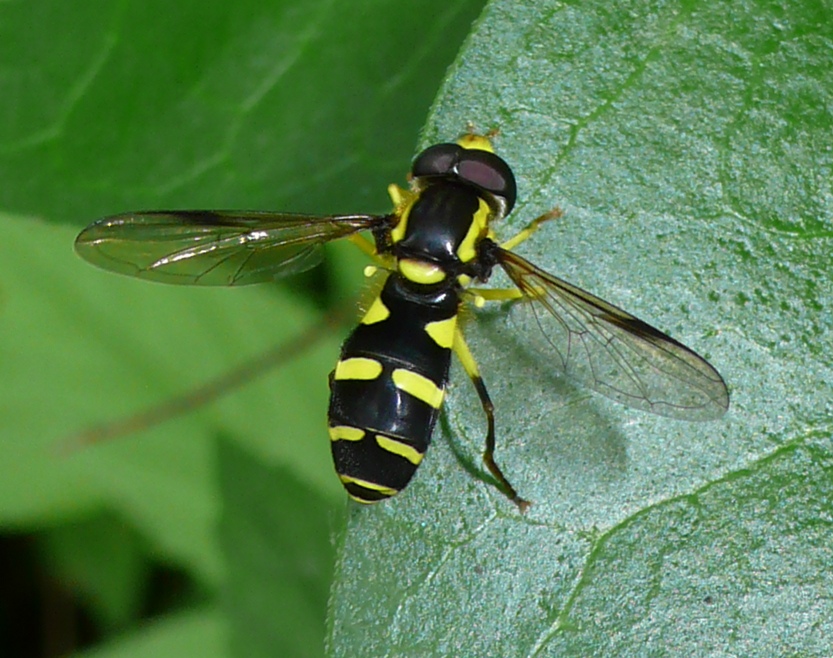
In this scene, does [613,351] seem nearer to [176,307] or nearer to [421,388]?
[421,388]

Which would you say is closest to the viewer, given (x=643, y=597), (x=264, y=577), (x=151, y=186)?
(x=643, y=597)

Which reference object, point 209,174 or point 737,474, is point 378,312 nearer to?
point 209,174

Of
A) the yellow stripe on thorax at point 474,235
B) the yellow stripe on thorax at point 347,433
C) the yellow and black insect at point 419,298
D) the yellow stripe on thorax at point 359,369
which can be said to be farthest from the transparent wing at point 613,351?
A: the yellow stripe on thorax at point 347,433

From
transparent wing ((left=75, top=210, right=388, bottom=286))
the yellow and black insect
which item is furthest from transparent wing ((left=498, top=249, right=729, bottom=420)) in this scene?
transparent wing ((left=75, top=210, right=388, bottom=286))

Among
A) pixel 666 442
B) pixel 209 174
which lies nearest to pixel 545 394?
pixel 666 442

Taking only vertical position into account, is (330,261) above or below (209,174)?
below

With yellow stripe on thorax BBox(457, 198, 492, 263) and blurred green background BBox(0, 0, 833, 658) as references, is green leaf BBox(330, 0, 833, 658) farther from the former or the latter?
yellow stripe on thorax BBox(457, 198, 492, 263)

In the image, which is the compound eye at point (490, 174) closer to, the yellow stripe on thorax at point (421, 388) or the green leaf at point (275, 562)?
the yellow stripe on thorax at point (421, 388)
